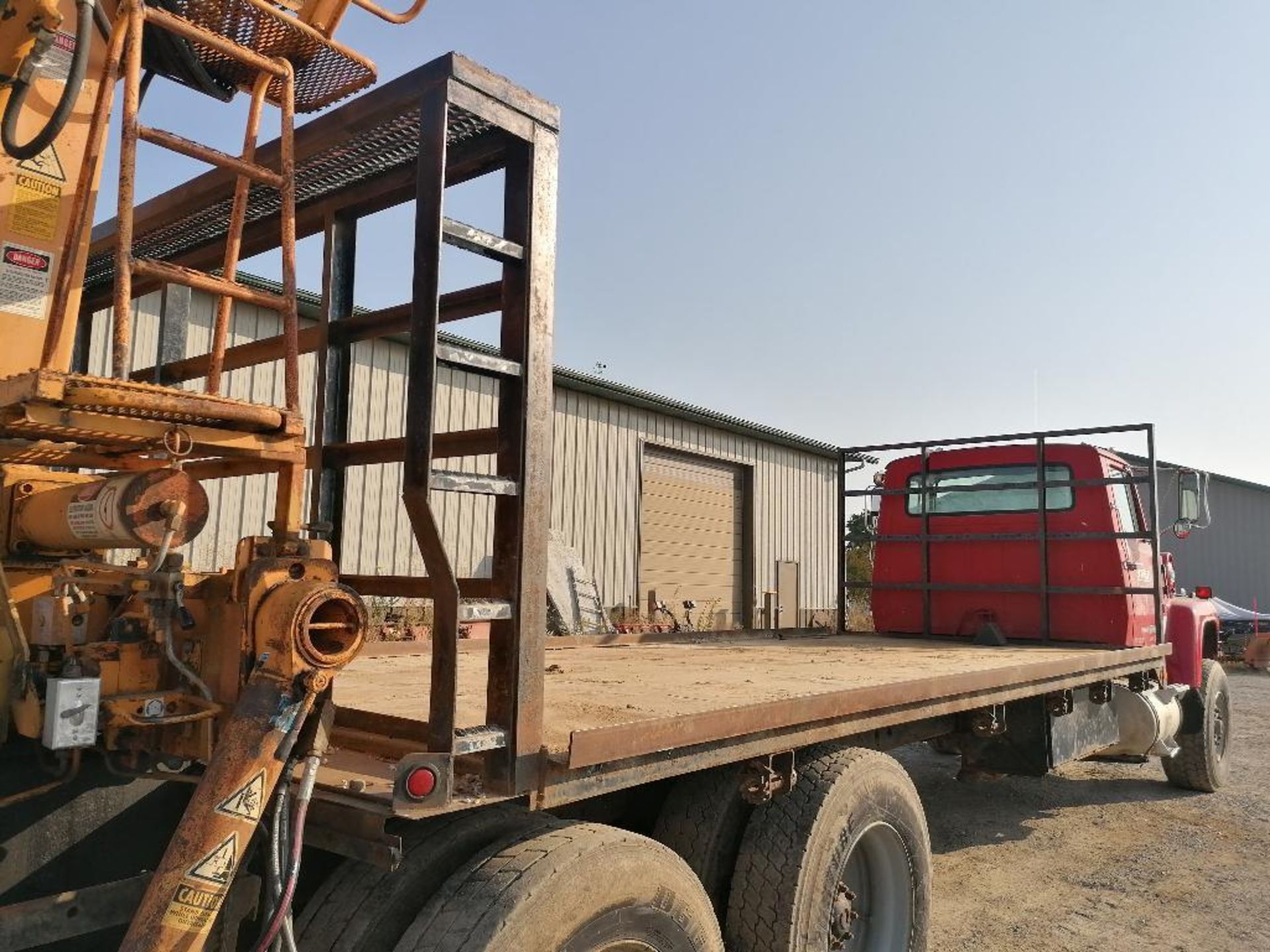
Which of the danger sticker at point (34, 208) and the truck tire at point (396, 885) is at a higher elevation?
the danger sticker at point (34, 208)

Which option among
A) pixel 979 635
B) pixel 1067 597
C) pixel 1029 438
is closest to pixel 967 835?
pixel 979 635

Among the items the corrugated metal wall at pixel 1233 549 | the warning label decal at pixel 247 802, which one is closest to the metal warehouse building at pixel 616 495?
the warning label decal at pixel 247 802

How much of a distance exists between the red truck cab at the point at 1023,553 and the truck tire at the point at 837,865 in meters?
3.40

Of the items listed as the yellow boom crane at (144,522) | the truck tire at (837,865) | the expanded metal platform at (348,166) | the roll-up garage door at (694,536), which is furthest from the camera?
the roll-up garage door at (694,536)

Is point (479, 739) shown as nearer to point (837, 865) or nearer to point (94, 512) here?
point (94, 512)

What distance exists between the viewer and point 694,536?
1783cm

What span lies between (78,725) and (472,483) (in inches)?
37.0

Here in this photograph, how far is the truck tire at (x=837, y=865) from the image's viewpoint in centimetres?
308

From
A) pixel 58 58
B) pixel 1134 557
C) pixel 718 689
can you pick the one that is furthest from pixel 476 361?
pixel 1134 557

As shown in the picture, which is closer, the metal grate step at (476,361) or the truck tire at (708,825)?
the metal grate step at (476,361)

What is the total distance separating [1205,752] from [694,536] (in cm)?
1078

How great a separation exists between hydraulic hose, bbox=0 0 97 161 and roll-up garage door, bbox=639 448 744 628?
47.3 ft

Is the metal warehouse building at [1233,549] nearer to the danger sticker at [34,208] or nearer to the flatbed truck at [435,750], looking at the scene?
the flatbed truck at [435,750]

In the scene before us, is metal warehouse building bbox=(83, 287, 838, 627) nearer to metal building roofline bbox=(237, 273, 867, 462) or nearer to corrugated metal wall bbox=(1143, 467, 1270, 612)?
metal building roofline bbox=(237, 273, 867, 462)
